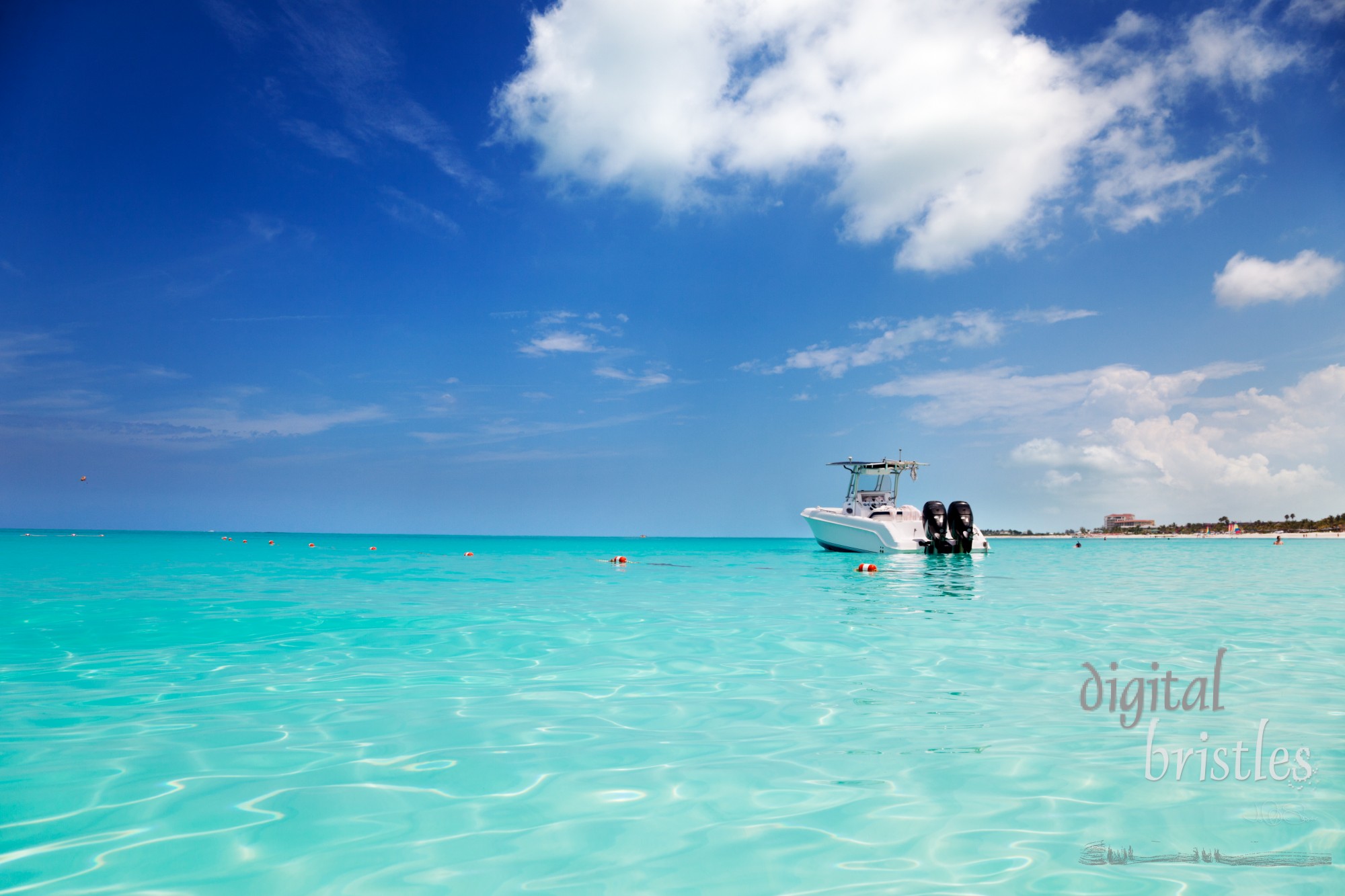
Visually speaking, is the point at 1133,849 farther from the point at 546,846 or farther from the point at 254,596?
the point at 254,596

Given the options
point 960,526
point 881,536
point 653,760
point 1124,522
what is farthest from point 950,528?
point 1124,522

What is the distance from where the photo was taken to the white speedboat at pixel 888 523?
32.9m

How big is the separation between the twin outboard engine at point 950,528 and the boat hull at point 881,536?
26.1 inches

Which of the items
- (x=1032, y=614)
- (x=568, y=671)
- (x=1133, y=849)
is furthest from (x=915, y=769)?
(x=1032, y=614)

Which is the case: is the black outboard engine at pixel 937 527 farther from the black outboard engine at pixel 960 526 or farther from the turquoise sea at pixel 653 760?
the turquoise sea at pixel 653 760

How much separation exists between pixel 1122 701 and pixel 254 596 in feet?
56.7

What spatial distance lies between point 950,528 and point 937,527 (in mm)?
719
